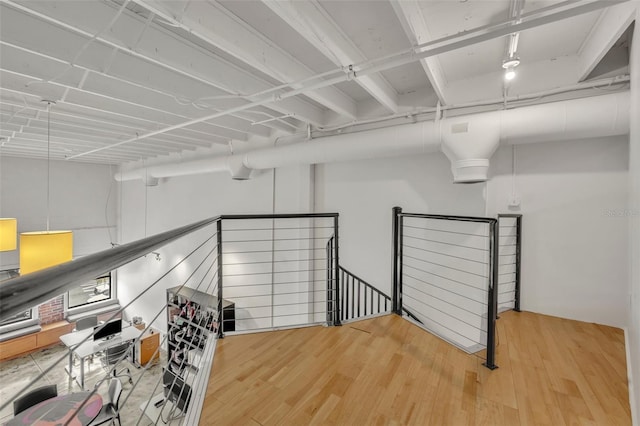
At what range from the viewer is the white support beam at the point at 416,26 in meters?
1.67

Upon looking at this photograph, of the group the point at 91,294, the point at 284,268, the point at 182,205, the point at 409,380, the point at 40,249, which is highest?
the point at 182,205

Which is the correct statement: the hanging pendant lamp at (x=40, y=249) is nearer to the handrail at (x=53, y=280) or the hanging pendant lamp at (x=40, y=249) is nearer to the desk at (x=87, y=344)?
the desk at (x=87, y=344)

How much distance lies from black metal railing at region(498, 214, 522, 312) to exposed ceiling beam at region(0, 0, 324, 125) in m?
3.03

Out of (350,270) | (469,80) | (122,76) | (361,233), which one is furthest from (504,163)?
(122,76)

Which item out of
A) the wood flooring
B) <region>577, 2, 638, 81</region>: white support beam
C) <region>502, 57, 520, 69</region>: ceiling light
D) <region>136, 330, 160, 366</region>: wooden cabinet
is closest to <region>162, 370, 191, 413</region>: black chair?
the wood flooring

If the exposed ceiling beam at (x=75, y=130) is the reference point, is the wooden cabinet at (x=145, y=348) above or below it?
below

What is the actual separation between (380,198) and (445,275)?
1.22m

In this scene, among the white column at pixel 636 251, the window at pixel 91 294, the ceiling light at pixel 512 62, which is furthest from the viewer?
the window at pixel 91 294

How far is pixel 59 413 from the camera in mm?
2969

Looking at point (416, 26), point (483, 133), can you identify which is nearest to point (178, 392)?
point (483, 133)

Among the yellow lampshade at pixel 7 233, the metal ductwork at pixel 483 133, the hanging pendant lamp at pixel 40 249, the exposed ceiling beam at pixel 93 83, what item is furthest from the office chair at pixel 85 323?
the metal ductwork at pixel 483 133

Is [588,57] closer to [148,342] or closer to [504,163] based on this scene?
[504,163]

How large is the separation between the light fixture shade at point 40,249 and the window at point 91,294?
217 inches

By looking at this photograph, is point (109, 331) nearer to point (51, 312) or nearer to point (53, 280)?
point (51, 312)
